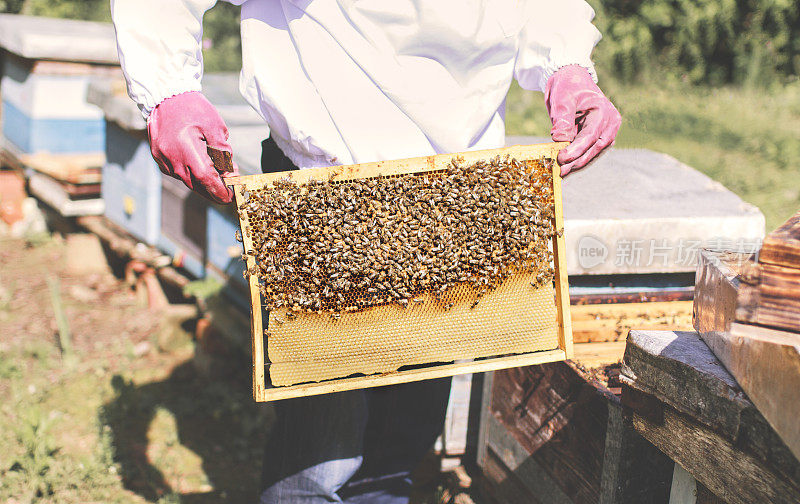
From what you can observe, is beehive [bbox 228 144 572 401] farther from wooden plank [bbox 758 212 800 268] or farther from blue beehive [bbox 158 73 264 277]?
blue beehive [bbox 158 73 264 277]

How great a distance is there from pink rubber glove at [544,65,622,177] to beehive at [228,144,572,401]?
0.30 ft

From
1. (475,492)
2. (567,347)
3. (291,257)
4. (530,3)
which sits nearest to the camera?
(291,257)

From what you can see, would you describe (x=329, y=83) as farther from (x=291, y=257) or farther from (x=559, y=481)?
(x=559, y=481)

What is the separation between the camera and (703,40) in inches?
395

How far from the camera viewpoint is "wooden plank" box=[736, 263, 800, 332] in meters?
1.05

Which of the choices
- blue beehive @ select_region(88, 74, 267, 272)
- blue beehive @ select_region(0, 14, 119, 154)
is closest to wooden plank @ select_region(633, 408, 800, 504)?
blue beehive @ select_region(88, 74, 267, 272)

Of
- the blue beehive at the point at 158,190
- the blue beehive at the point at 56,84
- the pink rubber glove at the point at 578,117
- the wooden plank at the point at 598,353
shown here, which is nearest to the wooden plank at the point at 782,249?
the pink rubber glove at the point at 578,117

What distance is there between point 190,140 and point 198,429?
2.21 meters

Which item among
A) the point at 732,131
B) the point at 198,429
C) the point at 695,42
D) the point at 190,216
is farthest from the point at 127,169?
the point at 695,42

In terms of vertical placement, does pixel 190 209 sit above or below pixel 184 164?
below

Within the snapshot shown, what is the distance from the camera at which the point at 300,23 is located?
191 cm

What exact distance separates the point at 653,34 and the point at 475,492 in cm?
928

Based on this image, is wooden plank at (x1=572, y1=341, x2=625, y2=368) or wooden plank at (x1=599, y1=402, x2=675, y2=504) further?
wooden plank at (x1=572, y1=341, x2=625, y2=368)

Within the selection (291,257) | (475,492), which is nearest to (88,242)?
(475,492)
